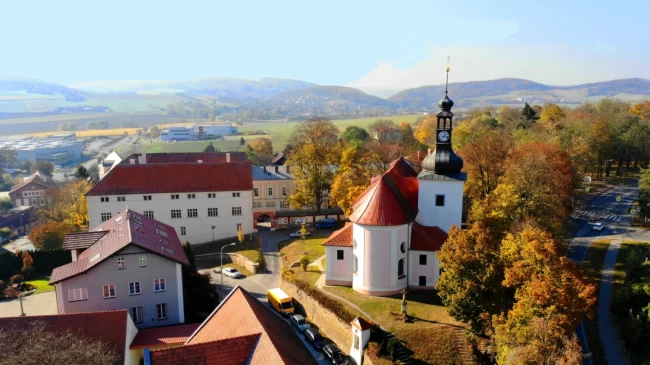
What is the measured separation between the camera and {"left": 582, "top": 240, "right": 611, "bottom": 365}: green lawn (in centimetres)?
3016

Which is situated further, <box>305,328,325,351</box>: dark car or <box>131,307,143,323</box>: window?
<box>131,307,143,323</box>: window

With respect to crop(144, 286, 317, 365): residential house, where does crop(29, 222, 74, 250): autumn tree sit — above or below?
below

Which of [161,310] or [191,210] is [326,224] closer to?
[191,210]

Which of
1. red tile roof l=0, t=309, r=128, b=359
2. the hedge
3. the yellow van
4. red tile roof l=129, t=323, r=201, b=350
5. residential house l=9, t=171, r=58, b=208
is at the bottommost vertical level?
residential house l=9, t=171, r=58, b=208

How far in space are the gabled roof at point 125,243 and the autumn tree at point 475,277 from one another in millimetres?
18720

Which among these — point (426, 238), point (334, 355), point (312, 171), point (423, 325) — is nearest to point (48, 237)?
point (312, 171)

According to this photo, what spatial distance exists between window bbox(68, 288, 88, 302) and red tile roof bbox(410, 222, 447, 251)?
23410mm

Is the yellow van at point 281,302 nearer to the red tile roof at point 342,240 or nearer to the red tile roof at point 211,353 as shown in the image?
the red tile roof at point 342,240

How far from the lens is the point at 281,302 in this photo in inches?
1505

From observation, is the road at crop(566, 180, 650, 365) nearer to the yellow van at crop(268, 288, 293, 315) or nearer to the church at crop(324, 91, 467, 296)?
the church at crop(324, 91, 467, 296)

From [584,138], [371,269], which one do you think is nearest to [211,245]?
[371,269]

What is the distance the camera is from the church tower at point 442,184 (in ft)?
121

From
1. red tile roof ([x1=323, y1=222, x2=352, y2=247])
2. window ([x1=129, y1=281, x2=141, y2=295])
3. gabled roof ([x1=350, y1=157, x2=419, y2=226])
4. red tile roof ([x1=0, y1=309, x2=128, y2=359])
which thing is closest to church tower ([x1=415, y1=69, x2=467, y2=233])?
gabled roof ([x1=350, y1=157, x2=419, y2=226])

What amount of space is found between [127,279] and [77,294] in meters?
3.29
